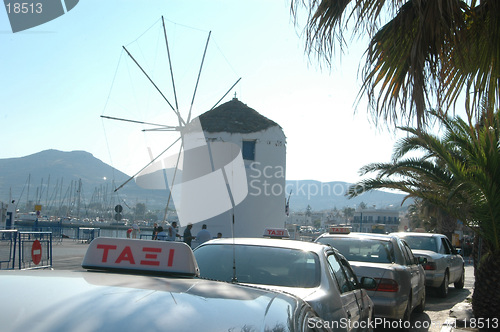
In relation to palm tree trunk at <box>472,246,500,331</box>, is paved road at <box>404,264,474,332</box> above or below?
below

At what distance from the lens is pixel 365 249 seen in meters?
10.2

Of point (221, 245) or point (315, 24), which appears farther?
point (221, 245)

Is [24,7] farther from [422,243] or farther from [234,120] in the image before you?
[234,120]

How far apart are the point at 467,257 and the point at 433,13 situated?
3764 cm

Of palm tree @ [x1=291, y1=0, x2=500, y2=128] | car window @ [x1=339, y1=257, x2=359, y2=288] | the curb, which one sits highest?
palm tree @ [x1=291, y1=0, x2=500, y2=128]

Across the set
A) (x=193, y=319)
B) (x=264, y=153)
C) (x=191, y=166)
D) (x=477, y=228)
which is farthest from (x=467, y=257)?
(x=193, y=319)

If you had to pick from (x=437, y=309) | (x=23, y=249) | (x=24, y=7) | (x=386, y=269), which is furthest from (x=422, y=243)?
(x=24, y=7)

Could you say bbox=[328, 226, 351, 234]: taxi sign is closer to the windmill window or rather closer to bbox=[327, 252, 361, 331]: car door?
bbox=[327, 252, 361, 331]: car door

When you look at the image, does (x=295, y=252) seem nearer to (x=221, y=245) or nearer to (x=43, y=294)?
(x=221, y=245)

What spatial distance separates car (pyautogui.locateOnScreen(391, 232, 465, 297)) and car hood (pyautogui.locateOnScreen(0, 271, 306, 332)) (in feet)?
39.1

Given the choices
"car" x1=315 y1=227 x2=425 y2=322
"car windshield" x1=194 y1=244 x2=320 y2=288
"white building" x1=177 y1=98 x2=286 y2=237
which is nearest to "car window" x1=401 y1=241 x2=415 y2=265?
"car" x1=315 y1=227 x2=425 y2=322

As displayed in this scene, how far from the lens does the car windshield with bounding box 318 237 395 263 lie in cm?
999

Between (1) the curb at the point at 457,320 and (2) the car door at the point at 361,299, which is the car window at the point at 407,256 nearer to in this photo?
(1) the curb at the point at 457,320

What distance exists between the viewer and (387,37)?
224 inches
